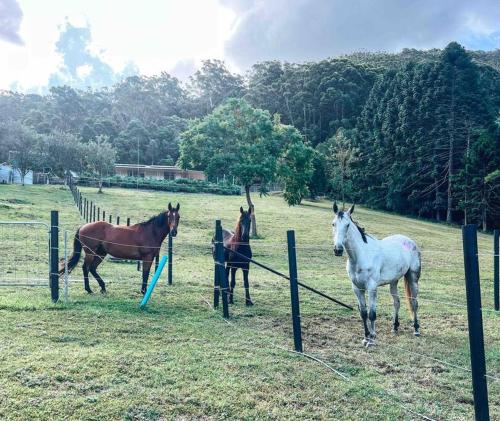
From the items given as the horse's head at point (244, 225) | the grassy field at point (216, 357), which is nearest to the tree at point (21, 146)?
the grassy field at point (216, 357)

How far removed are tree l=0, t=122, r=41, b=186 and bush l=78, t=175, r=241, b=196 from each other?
487cm

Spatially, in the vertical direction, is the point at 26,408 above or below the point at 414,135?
below

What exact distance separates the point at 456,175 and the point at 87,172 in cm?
3547

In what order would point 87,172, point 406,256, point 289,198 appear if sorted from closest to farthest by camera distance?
point 406,256, point 289,198, point 87,172

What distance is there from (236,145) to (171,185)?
2311cm

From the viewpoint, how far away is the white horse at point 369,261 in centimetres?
650

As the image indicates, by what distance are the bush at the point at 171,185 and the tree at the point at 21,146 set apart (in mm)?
4874

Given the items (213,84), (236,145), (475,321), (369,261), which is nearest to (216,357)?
(369,261)

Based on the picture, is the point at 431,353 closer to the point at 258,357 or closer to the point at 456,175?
the point at 258,357

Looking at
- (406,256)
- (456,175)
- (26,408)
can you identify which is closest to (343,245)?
(406,256)

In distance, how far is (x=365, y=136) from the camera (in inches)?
1912

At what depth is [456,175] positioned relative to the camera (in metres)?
37.1

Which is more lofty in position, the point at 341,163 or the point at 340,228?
the point at 341,163

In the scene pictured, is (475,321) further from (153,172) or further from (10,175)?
(153,172)
